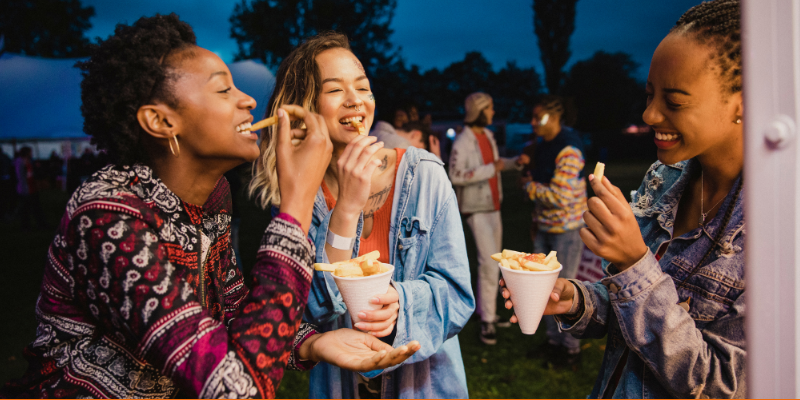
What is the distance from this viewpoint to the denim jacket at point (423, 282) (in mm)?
1944

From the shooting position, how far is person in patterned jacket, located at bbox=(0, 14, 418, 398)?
124 centimetres

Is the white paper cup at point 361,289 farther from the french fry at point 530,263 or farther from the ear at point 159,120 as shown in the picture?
the ear at point 159,120

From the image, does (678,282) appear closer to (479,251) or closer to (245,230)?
(479,251)

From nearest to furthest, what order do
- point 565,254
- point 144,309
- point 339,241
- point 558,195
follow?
point 144,309 → point 339,241 → point 558,195 → point 565,254

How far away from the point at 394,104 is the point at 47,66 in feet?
29.4

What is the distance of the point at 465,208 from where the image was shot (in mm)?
5676

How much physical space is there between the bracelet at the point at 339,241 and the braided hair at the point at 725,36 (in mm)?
1415

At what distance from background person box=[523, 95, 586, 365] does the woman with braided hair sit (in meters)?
3.21

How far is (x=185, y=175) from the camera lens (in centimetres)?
165

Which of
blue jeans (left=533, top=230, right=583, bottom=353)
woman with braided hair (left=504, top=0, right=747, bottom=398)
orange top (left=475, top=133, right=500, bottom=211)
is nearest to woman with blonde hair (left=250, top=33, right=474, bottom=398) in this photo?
woman with braided hair (left=504, top=0, right=747, bottom=398)

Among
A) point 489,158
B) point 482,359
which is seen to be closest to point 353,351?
point 482,359

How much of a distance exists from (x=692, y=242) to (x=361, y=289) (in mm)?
1233

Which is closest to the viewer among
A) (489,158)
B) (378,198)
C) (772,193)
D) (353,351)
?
(772,193)

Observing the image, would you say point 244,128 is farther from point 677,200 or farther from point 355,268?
point 677,200
